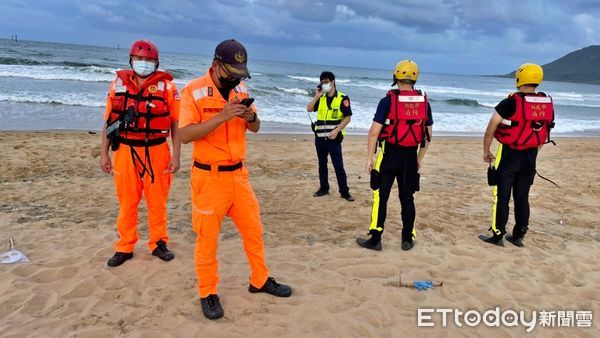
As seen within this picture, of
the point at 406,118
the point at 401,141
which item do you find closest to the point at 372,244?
the point at 401,141

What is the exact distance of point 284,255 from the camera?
460 cm

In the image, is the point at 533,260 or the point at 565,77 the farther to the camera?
the point at 565,77

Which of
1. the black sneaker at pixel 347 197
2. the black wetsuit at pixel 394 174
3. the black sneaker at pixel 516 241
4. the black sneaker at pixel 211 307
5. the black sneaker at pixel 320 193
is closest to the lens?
the black sneaker at pixel 211 307

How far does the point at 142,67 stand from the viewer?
3883mm

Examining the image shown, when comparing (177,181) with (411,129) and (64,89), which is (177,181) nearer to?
(411,129)

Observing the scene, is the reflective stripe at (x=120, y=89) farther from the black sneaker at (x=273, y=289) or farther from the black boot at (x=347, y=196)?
the black boot at (x=347, y=196)

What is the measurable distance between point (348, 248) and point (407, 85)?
6.22 ft

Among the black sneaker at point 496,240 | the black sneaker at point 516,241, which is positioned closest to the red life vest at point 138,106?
the black sneaker at point 496,240

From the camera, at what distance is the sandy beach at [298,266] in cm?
334

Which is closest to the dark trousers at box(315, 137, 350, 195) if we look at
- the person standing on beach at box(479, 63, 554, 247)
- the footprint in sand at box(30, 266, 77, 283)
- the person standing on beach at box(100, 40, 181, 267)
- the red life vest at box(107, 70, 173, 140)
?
the person standing on beach at box(479, 63, 554, 247)

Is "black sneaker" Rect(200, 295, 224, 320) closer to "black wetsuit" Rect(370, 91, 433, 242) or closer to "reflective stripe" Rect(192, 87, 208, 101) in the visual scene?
"reflective stripe" Rect(192, 87, 208, 101)

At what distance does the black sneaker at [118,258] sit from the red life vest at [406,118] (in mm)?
2900

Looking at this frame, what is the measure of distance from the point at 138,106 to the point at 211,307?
6.22 feet

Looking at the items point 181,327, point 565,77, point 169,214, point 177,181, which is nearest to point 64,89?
point 177,181
